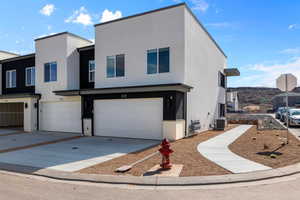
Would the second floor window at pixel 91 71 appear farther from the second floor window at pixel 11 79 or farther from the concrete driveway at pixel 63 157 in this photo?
the second floor window at pixel 11 79

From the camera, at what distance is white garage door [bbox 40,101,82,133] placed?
15.8 metres

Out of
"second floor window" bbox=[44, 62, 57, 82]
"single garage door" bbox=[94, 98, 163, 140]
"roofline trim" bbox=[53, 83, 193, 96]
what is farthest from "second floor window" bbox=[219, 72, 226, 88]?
"second floor window" bbox=[44, 62, 57, 82]

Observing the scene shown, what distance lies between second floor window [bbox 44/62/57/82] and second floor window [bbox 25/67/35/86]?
2133 mm

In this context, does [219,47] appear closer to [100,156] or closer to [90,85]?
[90,85]

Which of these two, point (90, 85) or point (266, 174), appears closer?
point (266, 174)

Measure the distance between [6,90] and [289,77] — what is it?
2305 cm

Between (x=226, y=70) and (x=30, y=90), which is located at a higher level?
(x=226, y=70)

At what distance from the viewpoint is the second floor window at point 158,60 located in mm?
12836

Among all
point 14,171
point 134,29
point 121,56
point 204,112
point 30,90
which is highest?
point 134,29

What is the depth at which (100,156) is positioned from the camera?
8.44 metres

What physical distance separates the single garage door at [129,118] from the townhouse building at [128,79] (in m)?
0.06

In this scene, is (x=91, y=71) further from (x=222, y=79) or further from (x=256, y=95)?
(x=256, y=95)

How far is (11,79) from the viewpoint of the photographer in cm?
2045

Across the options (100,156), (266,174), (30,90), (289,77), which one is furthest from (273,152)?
(30,90)
